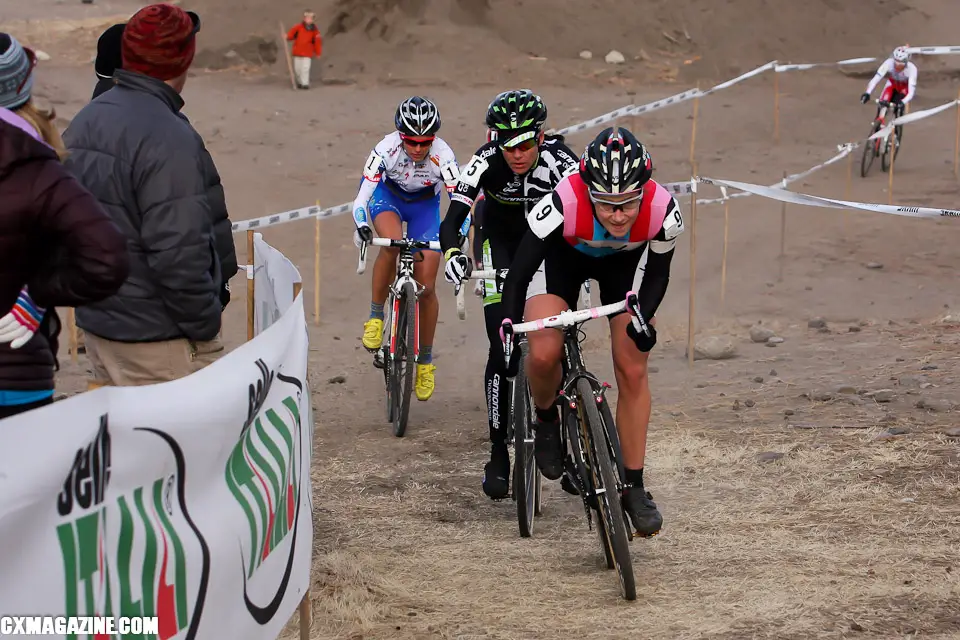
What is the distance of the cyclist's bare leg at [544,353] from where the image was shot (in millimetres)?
5555

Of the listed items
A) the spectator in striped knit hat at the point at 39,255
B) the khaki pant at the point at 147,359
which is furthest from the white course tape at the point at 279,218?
the spectator in striped knit hat at the point at 39,255

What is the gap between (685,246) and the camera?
1504 centimetres

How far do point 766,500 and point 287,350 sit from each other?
10.9 ft

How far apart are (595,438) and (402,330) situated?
3325 millimetres

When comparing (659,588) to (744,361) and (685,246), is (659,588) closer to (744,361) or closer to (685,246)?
(744,361)

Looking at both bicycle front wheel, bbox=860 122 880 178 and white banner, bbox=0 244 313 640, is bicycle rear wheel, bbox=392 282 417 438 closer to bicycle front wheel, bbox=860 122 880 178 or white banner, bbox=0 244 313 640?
white banner, bbox=0 244 313 640

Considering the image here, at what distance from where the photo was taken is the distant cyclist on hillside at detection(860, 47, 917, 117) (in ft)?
62.7

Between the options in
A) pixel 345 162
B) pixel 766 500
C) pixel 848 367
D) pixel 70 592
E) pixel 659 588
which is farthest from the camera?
pixel 345 162

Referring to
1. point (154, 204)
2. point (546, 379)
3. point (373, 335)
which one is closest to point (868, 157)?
point (373, 335)

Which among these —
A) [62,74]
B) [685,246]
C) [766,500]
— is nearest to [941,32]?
[685,246]

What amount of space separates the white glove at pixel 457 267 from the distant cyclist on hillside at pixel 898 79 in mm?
14301

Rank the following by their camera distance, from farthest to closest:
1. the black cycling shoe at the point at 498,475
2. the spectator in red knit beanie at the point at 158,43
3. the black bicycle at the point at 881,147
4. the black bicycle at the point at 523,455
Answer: the black bicycle at the point at 881,147
the black cycling shoe at the point at 498,475
the black bicycle at the point at 523,455
the spectator in red knit beanie at the point at 158,43

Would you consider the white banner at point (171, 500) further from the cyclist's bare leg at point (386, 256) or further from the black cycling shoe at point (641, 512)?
the cyclist's bare leg at point (386, 256)

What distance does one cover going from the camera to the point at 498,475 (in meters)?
6.79
